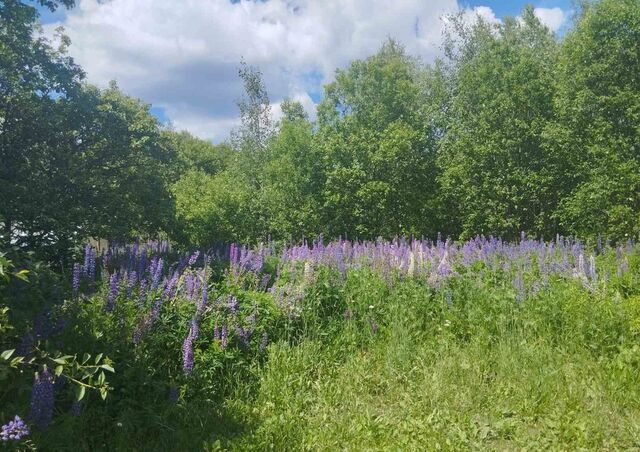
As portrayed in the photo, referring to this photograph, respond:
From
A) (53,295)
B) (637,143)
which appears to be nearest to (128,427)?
(53,295)

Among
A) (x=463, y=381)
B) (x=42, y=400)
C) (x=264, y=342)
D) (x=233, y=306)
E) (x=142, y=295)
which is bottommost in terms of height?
(x=463, y=381)

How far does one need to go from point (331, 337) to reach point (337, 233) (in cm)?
1185

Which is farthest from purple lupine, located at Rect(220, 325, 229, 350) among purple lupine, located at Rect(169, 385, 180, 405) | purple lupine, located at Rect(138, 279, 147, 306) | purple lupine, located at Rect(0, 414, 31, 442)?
purple lupine, located at Rect(0, 414, 31, 442)

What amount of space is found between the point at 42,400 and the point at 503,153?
15275 mm

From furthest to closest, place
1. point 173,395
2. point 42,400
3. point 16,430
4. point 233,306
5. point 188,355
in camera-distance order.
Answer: point 233,306, point 188,355, point 173,395, point 42,400, point 16,430

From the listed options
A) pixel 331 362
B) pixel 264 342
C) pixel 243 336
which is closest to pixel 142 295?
pixel 243 336

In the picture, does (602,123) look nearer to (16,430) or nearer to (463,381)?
(463,381)

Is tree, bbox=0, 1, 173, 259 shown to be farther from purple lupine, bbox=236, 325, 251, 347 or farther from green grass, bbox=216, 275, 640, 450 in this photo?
green grass, bbox=216, 275, 640, 450

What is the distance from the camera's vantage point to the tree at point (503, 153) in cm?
1566

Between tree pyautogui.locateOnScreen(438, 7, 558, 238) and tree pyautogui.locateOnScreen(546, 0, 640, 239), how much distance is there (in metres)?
0.86

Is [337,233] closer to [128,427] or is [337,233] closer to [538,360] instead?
[538,360]

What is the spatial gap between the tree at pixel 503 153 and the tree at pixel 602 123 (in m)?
0.86

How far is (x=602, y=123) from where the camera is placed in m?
13.8

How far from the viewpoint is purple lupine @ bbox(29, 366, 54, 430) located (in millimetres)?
2773
